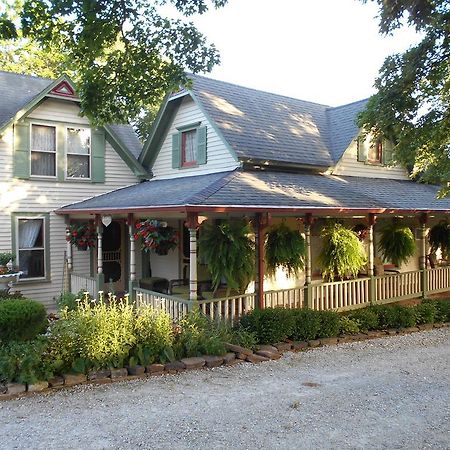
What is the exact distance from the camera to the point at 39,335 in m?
7.58

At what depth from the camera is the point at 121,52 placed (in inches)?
372

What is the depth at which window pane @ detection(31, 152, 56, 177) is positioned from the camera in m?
14.0

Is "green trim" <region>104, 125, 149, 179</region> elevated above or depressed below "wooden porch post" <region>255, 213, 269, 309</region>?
above

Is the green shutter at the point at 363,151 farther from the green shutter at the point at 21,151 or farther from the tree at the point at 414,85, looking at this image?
the green shutter at the point at 21,151

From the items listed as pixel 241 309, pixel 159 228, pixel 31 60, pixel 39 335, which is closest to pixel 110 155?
pixel 159 228

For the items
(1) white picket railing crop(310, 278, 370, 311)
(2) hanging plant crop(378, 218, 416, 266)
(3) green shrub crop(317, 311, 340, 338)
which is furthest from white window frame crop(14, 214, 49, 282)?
(2) hanging plant crop(378, 218, 416, 266)

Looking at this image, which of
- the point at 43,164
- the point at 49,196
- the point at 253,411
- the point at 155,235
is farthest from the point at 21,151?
the point at 253,411

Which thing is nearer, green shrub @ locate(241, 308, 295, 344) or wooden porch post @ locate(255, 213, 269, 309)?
green shrub @ locate(241, 308, 295, 344)

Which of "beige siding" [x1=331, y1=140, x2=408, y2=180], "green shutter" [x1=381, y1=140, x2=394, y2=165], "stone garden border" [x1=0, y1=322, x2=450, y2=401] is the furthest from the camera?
"green shutter" [x1=381, y1=140, x2=394, y2=165]

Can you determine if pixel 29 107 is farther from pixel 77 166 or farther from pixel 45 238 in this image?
pixel 45 238

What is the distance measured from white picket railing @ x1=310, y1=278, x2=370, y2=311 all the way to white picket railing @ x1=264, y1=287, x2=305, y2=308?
318mm

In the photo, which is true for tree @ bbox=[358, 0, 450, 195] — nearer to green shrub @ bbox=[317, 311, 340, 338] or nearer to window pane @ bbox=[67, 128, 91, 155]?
green shrub @ bbox=[317, 311, 340, 338]

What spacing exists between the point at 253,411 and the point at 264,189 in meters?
6.07

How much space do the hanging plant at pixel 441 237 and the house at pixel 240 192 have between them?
0.72m
